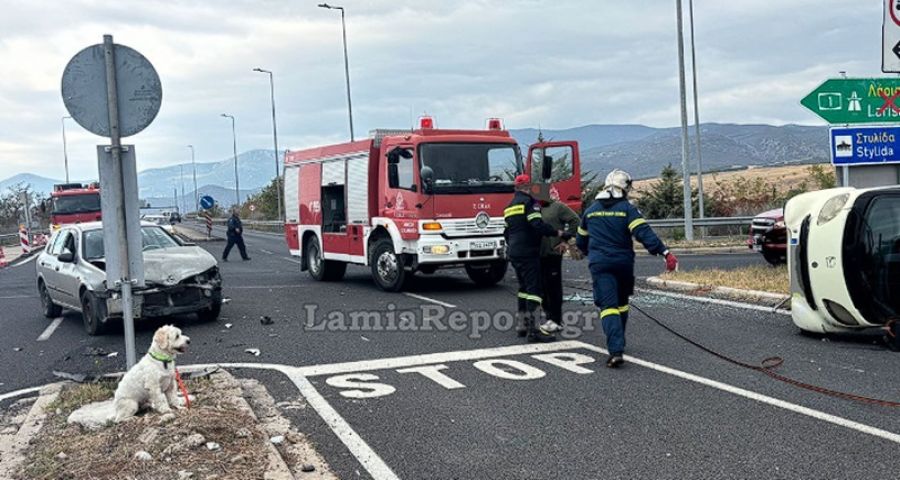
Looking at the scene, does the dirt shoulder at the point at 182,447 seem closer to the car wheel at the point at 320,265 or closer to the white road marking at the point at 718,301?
the white road marking at the point at 718,301

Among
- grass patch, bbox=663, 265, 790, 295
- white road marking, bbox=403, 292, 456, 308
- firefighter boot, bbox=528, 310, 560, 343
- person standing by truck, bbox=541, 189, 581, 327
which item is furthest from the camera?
white road marking, bbox=403, 292, 456, 308

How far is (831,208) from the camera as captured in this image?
316 inches

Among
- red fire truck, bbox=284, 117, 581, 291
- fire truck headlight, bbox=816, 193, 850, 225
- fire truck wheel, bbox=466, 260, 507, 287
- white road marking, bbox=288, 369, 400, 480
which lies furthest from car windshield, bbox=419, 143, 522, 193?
white road marking, bbox=288, 369, 400, 480

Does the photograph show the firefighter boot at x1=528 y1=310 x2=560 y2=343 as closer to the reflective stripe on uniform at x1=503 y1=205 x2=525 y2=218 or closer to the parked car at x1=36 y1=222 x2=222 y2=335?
the reflective stripe on uniform at x1=503 y1=205 x2=525 y2=218

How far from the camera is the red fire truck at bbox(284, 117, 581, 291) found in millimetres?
12992

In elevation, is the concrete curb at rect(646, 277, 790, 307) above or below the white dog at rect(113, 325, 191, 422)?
below

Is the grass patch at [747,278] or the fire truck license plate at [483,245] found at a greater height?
the fire truck license plate at [483,245]

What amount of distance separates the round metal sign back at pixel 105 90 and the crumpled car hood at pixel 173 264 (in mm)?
4153

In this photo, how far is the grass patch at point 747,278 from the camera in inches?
446

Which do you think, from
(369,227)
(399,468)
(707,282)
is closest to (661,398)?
(399,468)

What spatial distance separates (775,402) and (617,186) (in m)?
2.45

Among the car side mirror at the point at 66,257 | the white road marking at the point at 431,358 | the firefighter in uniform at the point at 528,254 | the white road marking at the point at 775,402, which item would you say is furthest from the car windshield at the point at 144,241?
the white road marking at the point at 775,402

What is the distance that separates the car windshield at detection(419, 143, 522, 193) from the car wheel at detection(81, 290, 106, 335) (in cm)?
534

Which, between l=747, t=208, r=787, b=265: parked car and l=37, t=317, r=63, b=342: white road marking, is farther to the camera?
l=747, t=208, r=787, b=265: parked car
